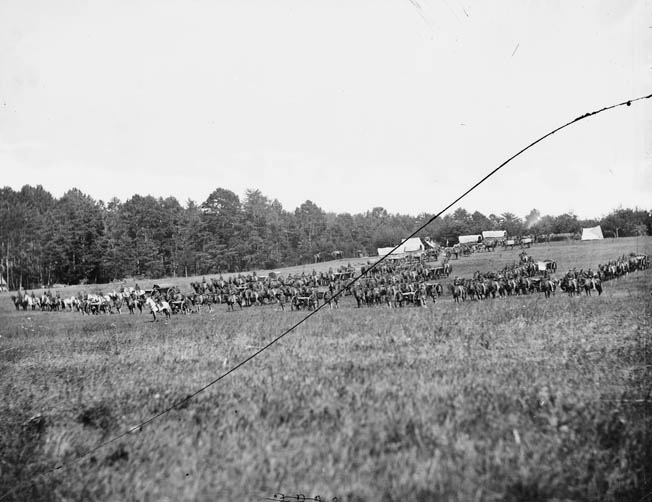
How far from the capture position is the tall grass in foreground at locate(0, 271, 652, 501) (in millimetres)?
4020

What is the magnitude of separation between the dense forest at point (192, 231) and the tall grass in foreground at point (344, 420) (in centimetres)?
284

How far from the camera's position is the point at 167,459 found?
4543mm

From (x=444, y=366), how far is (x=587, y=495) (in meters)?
3.02

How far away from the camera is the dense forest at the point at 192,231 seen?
464 inches

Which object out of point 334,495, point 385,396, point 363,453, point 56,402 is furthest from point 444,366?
point 56,402

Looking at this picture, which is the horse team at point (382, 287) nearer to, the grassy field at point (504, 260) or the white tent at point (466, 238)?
the grassy field at point (504, 260)

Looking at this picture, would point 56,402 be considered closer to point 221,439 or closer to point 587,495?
point 221,439

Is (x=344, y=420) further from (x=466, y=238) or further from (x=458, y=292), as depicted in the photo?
(x=466, y=238)

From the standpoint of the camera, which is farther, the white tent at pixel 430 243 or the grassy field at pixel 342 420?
the white tent at pixel 430 243

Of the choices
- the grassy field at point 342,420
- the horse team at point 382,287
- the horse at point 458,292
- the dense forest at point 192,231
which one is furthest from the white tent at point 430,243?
the grassy field at point 342,420

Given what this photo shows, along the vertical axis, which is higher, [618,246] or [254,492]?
[618,246]

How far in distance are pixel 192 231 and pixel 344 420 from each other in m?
13.9

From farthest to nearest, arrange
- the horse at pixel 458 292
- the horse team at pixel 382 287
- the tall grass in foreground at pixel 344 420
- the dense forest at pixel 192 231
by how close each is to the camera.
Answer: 1. the horse at pixel 458 292
2. the horse team at pixel 382 287
3. the dense forest at pixel 192 231
4. the tall grass in foreground at pixel 344 420

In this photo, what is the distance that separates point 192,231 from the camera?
17.3 m
